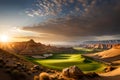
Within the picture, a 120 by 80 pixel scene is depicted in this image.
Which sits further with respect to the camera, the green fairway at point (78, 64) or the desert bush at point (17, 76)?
the green fairway at point (78, 64)

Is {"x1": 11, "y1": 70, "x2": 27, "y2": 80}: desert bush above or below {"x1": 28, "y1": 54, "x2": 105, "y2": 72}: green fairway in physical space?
above

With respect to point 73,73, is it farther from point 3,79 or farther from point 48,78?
point 3,79

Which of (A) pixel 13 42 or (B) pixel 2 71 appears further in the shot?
(A) pixel 13 42

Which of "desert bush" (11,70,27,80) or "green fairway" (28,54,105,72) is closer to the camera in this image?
"desert bush" (11,70,27,80)

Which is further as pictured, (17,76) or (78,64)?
(78,64)

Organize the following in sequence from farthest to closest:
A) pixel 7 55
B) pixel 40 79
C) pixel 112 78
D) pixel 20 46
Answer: pixel 20 46
pixel 7 55
pixel 112 78
pixel 40 79

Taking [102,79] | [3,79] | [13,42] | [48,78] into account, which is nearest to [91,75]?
[102,79]

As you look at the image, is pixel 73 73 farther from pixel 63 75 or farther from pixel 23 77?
pixel 23 77

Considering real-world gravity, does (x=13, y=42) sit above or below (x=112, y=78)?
above

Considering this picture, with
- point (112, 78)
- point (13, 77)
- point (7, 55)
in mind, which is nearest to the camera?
point (13, 77)

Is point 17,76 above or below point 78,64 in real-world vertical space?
above

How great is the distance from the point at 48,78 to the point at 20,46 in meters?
137

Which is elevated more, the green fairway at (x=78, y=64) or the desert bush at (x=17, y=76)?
the desert bush at (x=17, y=76)

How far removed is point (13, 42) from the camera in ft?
545
